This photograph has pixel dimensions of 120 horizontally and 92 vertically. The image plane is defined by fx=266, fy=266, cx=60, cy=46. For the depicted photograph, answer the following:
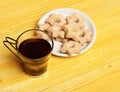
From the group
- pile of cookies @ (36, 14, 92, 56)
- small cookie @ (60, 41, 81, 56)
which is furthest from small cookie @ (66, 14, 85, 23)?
small cookie @ (60, 41, 81, 56)

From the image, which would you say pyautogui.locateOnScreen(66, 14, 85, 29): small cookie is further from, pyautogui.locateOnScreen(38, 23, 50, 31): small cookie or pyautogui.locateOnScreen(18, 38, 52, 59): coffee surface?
pyautogui.locateOnScreen(18, 38, 52, 59): coffee surface

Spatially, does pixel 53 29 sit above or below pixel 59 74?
above

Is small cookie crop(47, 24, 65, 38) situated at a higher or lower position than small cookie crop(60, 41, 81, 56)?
higher

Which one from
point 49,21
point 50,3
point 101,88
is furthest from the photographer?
point 50,3

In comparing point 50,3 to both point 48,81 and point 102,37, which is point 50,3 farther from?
point 48,81

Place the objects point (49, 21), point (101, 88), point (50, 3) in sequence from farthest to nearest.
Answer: point (50, 3), point (49, 21), point (101, 88)

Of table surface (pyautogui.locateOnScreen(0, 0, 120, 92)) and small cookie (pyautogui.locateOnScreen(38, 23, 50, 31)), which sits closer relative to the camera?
table surface (pyautogui.locateOnScreen(0, 0, 120, 92))

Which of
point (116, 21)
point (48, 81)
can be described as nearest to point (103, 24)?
point (116, 21)

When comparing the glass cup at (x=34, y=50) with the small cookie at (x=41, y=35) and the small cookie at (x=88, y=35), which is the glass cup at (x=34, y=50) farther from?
the small cookie at (x=88, y=35)
